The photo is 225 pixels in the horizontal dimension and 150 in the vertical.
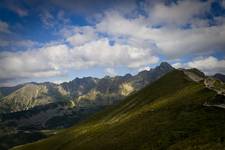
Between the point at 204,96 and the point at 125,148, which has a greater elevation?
the point at 204,96

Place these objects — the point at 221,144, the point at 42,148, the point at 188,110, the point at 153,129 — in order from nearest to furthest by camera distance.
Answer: the point at 221,144
the point at 153,129
the point at 188,110
the point at 42,148

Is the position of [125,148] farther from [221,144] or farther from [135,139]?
[221,144]

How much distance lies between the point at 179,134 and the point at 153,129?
15.9 metres

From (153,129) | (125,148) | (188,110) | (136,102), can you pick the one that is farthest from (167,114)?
(136,102)

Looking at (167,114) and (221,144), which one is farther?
(167,114)

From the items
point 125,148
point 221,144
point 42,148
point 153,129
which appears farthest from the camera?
point 42,148

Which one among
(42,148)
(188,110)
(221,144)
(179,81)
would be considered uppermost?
(179,81)

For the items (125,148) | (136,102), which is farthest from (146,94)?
(125,148)

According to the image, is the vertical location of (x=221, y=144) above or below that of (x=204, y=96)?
below

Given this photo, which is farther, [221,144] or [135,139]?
[135,139]

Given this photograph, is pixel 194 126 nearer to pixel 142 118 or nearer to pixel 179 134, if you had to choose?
pixel 179 134

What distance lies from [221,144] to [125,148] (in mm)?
34379

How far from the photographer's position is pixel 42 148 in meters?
158

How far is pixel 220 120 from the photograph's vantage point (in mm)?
74938
